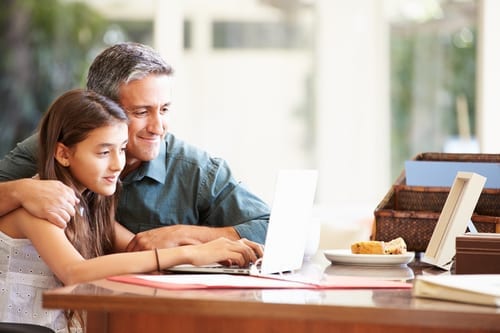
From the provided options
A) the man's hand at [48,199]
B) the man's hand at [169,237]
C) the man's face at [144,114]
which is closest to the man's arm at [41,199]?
the man's hand at [48,199]

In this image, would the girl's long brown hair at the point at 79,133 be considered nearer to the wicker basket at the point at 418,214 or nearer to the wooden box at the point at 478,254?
the wicker basket at the point at 418,214

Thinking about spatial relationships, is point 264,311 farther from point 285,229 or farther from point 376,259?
point 376,259

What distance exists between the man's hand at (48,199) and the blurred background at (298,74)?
134 inches

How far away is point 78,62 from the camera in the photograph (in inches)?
237

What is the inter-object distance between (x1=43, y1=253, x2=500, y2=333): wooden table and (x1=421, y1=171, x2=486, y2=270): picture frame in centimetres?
56

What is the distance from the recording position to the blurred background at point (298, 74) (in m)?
5.68

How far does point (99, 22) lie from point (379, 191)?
6.40 ft

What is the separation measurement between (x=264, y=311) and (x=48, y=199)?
0.88m

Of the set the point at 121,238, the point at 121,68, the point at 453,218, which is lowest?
the point at 121,238

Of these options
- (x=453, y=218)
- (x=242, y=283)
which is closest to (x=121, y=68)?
(x=453, y=218)

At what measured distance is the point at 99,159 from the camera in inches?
89.4

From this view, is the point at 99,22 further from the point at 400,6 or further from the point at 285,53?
the point at 400,6

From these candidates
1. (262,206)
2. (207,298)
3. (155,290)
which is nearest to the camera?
(207,298)

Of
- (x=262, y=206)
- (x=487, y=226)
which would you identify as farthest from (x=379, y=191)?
(x=487, y=226)
